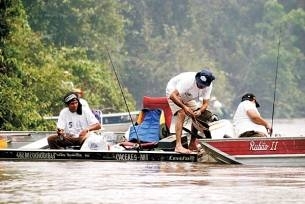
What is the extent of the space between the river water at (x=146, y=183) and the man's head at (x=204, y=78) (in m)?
1.30

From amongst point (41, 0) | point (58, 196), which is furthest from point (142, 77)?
point (58, 196)

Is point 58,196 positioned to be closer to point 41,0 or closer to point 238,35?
point 41,0

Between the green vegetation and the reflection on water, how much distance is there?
26.2 m

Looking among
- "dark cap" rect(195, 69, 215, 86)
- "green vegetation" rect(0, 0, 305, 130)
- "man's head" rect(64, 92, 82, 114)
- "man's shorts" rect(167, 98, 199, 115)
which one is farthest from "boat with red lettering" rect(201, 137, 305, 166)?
"green vegetation" rect(0, 0, 305, 130)

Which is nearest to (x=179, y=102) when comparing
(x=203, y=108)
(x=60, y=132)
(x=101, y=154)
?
(x=203, y=108)

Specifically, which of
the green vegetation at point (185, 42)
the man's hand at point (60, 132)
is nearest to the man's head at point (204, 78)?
the man's hand at point (60, 132)

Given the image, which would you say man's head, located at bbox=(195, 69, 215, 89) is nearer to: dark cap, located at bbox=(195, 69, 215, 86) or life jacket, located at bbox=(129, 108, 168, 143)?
dark cap, located at bbox=(195, 69, 215, 86)

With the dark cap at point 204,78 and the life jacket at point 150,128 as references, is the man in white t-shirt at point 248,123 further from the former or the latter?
the life jacket at point 150,128

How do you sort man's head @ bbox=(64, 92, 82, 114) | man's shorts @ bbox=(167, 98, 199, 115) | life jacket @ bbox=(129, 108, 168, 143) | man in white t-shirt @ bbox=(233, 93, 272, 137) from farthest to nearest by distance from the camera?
life jacket @ bbox=(129, 108, 168, 143)
man's head @ bbox=(64, 92, 82, 114)
man's shorts @ bbox=(167, 98, 199, 115)
man in white t-shirt @ bbox=(233, 93, 272, 137)

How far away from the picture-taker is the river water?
11.2 meters

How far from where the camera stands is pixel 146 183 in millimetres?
12773

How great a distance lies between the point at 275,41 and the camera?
9200cm

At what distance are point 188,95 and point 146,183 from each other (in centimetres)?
431

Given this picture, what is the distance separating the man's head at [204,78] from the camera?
16547 mm
